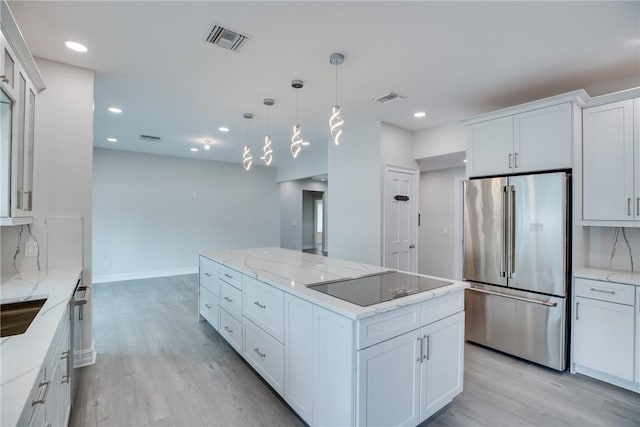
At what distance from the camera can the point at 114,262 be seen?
6254mm

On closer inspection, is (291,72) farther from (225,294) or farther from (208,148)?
(208,148)

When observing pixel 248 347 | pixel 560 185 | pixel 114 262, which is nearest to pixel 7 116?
pixel 248 347

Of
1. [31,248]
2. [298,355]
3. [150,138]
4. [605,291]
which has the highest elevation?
[150,138]

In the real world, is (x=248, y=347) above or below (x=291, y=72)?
below

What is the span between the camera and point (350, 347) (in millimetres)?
1562

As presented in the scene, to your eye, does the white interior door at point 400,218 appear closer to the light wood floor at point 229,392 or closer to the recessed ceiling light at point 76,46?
the light wood floor at point 229,392

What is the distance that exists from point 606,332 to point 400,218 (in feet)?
8.21

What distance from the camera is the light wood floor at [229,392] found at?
2.09 m

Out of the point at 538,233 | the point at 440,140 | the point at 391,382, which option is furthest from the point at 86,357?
the point at 440,140

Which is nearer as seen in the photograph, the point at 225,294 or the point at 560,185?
the point at 560,185

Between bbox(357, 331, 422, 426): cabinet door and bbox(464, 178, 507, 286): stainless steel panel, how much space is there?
1.76m

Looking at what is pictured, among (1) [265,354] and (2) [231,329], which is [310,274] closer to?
(1) [265,354]

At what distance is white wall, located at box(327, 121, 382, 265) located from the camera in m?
4.28

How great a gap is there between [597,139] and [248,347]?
3630 mm
